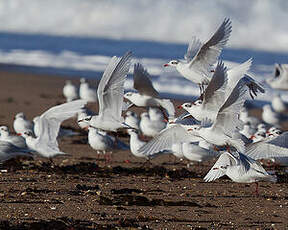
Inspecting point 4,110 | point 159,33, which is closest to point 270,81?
point 4,110

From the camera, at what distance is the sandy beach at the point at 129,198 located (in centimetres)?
735

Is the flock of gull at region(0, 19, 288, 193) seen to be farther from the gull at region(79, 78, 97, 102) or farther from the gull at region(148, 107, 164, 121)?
the gull at region(79, 78, 97, 102)

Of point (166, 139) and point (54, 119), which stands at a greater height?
point (166, 139)

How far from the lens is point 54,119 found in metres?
11.4

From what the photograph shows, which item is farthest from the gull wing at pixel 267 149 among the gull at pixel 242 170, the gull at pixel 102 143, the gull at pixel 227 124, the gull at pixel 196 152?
the gull at pixel 102 143

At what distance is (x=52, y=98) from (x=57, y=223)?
572 inches

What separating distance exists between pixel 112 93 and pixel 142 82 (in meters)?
1.25

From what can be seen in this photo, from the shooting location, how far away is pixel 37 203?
8.02 metres

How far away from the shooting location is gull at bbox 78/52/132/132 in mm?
10164

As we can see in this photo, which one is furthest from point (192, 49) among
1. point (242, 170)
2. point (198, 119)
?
point (242, 170)

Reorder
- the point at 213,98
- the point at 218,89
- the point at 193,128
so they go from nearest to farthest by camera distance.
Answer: the point at 218,89 < the point at 213,98 < the point at 193,128

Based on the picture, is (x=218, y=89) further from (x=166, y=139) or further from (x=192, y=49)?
(x=192, y=49)

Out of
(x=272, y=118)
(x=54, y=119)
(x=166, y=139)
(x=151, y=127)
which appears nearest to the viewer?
(x=166, y=139)

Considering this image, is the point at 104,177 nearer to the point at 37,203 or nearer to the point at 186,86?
the point at 37,203
